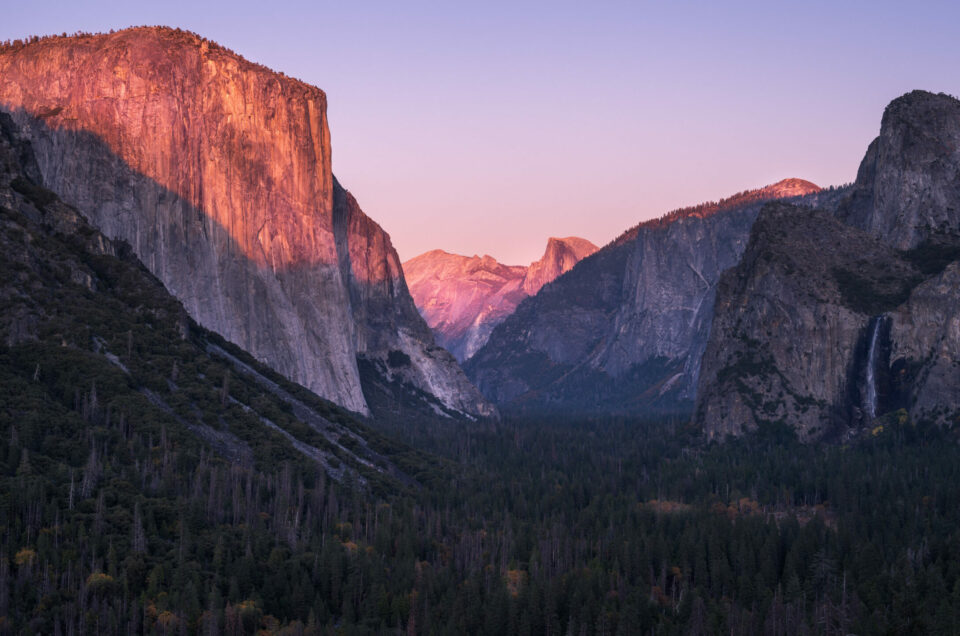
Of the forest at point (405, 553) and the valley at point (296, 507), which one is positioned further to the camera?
the valley at point (296, 507)

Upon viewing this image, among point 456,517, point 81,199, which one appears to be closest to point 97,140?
point 81,199

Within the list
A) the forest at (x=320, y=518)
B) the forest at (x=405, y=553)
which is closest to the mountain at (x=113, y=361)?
the forest at (x=320, y=518)

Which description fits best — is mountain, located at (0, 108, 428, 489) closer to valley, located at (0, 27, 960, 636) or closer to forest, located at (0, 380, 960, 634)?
valley, located at (0, 27, 960, 636)

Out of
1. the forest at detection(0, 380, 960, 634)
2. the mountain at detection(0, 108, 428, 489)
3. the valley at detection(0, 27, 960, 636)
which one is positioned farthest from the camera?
the mountain at detection(0, 108, 428, 489)

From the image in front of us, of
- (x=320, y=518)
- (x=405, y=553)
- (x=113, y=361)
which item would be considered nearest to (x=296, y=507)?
(x=320, y=518)

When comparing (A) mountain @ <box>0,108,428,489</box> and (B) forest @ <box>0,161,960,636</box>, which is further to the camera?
(A) mountain @ <box>0,108,428,489</box>

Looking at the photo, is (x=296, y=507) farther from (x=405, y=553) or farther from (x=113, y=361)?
(x=113, y=361)

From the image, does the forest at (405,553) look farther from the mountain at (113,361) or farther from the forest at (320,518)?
the mountain at (113,361)

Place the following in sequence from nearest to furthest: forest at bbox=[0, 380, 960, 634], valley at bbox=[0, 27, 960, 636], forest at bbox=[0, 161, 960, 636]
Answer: forest at bbox=[0, 380, 960, 634] → forest at bbox=[0, 161, 960, 636] → valley at bbox=[0, 27, 960, 636]

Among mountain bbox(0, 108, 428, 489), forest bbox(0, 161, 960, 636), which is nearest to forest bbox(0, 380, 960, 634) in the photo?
forest bbox(0, 161, 960, 636)

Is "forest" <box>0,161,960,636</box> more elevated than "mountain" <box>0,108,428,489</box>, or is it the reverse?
"mountain" <box>0,108,428,489</box>

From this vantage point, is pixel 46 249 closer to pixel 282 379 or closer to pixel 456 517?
pixel 282 379
